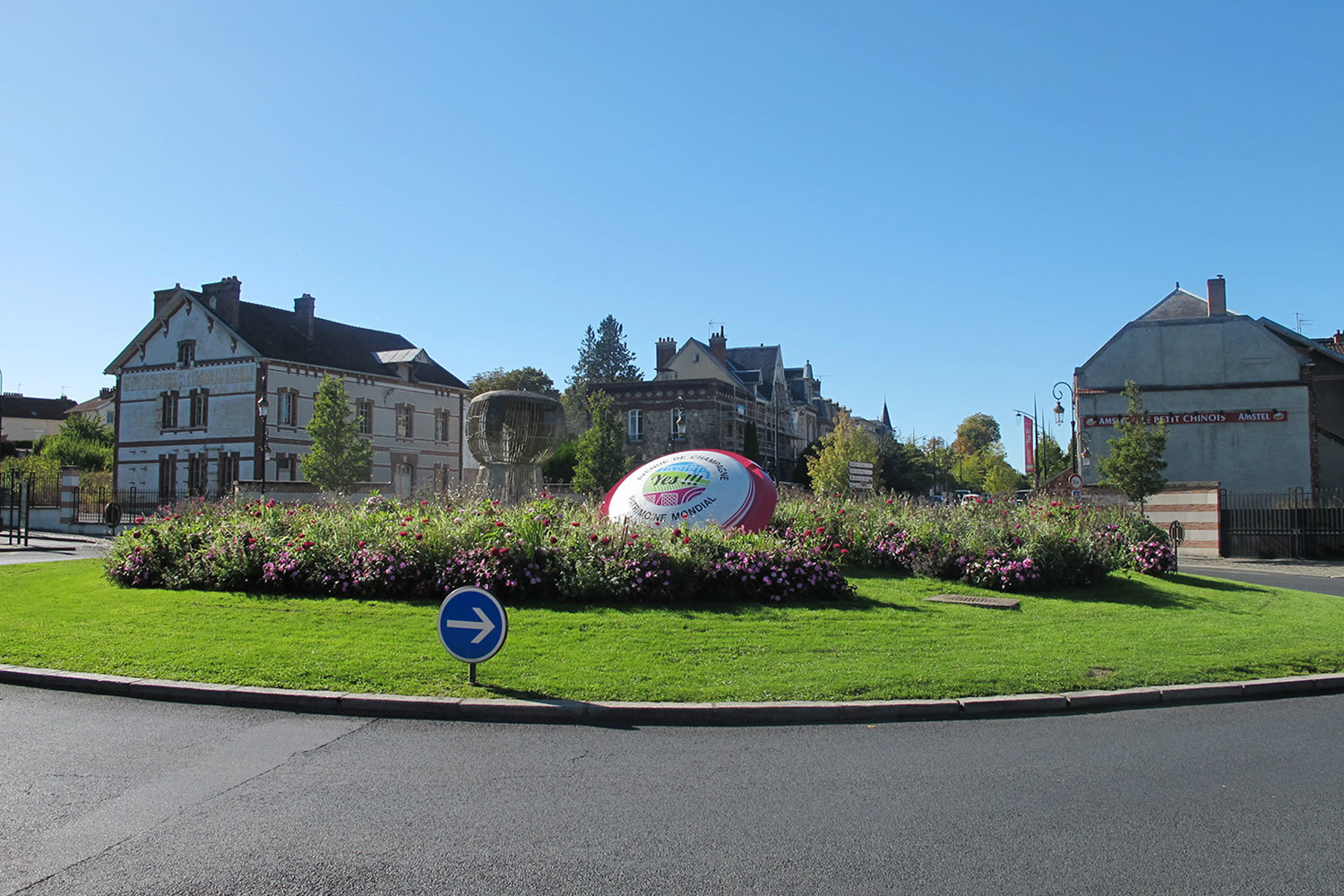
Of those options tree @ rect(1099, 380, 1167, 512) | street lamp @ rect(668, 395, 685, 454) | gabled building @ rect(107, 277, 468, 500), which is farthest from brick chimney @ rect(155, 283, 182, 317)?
tree @ rect(1099, 380, 1167, 512)

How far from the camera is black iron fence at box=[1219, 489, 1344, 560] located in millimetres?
28203

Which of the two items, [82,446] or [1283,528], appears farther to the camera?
[82,446]

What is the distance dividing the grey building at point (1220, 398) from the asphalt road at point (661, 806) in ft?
119

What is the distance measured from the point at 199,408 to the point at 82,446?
1668 cm

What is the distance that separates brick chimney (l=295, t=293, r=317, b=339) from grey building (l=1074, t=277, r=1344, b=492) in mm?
38944

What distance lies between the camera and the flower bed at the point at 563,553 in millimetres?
11922

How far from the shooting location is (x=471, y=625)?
8039 mm

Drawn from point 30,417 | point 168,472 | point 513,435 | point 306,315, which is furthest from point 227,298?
point 30,417

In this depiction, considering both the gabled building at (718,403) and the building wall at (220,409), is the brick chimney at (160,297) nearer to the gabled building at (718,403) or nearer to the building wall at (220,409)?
the building wall at (220,409)

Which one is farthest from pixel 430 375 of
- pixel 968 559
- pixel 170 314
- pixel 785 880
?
pixel 785 880

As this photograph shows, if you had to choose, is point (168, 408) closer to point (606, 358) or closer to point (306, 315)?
point (306, 315)

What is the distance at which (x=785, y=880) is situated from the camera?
4.41 meters

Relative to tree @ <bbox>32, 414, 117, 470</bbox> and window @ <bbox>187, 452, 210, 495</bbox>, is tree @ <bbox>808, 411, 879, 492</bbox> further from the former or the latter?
tree @ <bbox>32, 414, 117, 470</bbox>

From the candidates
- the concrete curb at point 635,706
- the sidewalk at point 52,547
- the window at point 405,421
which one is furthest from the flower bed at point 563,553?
the window at point 405,421
